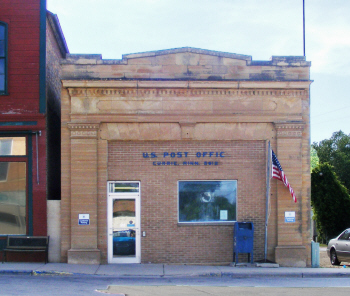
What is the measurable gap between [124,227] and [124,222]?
5.9 inches

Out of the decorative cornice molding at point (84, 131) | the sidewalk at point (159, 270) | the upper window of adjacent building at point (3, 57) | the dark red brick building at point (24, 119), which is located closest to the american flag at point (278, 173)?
the sidewalk at point (159, 270)

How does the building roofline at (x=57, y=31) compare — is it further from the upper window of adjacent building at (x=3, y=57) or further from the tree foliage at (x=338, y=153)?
the tree foliage at (x=338, y=153)

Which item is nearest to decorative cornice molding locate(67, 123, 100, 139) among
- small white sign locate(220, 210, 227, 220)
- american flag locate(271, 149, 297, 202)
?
small white sign locate(220, 210, 227, 220)

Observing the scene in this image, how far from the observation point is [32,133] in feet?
49.6

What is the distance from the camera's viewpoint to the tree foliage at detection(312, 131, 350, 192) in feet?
209

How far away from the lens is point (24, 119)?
1512 cm

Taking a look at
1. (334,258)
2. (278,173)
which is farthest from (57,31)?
(334,258)

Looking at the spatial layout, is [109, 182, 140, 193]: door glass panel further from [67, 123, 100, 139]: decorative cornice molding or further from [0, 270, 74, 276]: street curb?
[0, 270, 74, 276]: street curb

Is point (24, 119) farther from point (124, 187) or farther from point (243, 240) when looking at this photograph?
point (243, 240)

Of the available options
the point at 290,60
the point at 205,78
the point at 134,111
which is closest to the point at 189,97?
the point at 205,78

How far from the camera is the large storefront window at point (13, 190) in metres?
15.2

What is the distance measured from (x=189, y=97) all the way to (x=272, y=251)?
17.4ft

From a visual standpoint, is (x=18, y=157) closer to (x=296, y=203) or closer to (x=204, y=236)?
(x=204, y=236)

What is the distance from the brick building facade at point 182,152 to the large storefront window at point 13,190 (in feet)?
4.19
